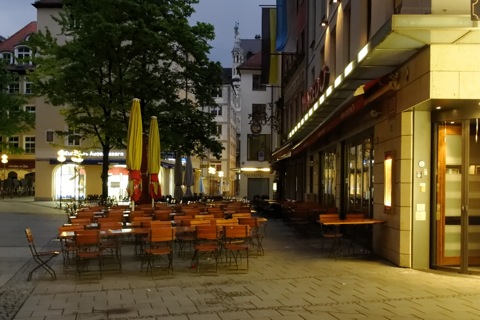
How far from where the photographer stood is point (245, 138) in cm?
5197

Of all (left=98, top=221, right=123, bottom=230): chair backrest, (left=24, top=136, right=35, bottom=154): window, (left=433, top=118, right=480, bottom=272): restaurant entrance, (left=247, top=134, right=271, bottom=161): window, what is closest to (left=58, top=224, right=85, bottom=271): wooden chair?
(left=98, top=221, right=123, bottom=230): chair backrest

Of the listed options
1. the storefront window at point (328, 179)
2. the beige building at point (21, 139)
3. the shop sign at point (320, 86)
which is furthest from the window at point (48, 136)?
the shop sign at point (320, 86)

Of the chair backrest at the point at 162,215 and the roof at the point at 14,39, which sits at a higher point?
the roof at the point at 14,39

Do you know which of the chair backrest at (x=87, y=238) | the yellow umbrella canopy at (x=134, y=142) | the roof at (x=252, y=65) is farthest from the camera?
the roof at (x=252, y=65)

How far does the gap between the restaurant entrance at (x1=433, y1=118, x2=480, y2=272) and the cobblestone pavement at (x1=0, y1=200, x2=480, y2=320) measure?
20.8 inches

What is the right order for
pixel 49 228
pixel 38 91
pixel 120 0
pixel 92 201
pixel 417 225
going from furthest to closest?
pixel 92 201
pixel 38 91
pixel 120 0
pixel 49 228
pixel 417 225

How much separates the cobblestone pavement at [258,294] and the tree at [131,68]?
13433 mm

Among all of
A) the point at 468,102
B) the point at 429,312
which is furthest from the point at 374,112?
the point at 429,312

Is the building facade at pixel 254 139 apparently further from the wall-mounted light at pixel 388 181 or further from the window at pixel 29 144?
the wall-mounted light at pixel 388 181

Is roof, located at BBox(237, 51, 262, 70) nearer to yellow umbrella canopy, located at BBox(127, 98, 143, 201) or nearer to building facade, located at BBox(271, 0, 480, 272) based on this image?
yellow umbrella canopy, located at BBox(127, 98, 143, 201)

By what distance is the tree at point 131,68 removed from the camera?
2447 centimetres

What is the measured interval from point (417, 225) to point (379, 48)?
3.56m

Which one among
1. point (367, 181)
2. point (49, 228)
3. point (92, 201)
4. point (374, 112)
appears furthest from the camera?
point (92, 201)

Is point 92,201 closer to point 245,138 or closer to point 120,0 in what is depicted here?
point 120,0
